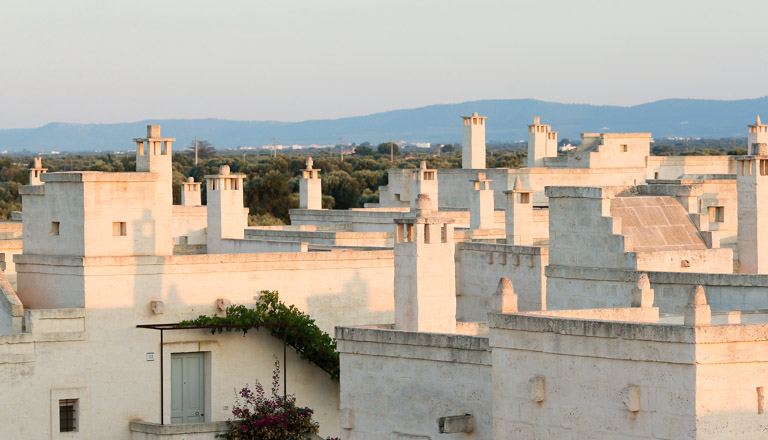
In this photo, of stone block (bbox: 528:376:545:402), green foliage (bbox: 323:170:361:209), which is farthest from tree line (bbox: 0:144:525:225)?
stone block (bbox: 528:376:545:402)

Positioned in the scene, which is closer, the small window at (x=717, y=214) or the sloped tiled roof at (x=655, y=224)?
the sloped tiled roof at (x=655, y=224)

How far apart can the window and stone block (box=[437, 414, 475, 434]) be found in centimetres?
1199

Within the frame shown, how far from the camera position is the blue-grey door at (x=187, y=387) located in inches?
1289

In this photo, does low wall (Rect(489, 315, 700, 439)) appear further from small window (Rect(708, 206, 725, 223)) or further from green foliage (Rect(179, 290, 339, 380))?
small window (Rect(708, 206, 725, 223))

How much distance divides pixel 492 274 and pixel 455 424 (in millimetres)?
14266

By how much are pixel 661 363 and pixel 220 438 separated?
45.1 feet

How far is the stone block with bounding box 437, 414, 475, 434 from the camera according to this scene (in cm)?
2244

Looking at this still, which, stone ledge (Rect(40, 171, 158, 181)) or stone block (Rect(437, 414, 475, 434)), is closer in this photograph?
stone block (Rect(437, 414, 475, 434))

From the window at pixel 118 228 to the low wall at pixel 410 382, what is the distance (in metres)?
8.98

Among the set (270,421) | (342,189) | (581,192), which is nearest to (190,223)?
(270,421)

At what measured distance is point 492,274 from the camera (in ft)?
120

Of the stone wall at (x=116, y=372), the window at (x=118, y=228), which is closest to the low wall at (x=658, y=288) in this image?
the stone wall at (x=116, y=372)

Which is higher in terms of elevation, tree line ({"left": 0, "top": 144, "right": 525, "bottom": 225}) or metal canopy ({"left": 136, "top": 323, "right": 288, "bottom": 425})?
tree line ({"left": 0, "top": 144, "right": 525, "bottom": 225})

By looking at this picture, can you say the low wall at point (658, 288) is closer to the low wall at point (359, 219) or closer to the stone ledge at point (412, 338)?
the stone ledge at point (412, 338)
